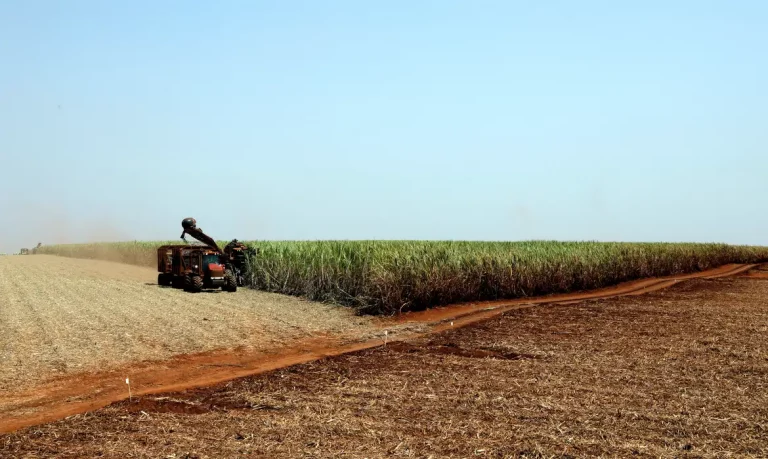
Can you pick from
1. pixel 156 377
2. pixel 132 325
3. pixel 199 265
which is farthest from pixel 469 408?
pixel 199 265

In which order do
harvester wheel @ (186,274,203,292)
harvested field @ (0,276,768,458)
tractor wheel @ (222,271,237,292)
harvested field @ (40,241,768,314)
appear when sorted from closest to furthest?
harvested field @ (0,276,768,458) → harvested field @ (40,241,768,314) → harvester wheel @ (186,274,203,292) → tractor wheel @ (222,271,237,292)

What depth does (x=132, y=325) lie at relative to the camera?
1786cm

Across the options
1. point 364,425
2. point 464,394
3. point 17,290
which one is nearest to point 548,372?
point 464,394

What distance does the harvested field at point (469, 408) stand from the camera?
780 cm

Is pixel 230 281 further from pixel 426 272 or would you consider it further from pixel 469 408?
pixel 469 408

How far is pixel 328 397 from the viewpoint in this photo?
10.1 meters

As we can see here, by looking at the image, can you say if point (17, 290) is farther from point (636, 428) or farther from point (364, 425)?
point (636, 428)

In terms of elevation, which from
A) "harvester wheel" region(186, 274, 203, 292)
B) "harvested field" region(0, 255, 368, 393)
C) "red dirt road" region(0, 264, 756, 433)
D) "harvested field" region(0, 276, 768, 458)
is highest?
"harvester wheel" region(186, 274, 203, 292)

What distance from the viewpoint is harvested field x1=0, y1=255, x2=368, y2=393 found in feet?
45.1

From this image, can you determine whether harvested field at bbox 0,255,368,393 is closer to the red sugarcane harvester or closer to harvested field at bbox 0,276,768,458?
the red sugarcane harvester

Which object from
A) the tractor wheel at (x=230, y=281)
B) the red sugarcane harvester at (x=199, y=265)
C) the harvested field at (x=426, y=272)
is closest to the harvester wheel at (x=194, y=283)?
the red sugarcane harvester at (x=199, y=265)

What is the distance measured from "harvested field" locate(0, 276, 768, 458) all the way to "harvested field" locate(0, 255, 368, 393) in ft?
11.7

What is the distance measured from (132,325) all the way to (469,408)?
1146cm

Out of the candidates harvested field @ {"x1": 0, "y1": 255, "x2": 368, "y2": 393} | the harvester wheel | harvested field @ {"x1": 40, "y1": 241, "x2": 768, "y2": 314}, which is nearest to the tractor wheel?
harvested field @ {"x1": 0, "y1": 255, "x2": 368, "y2": 393}
